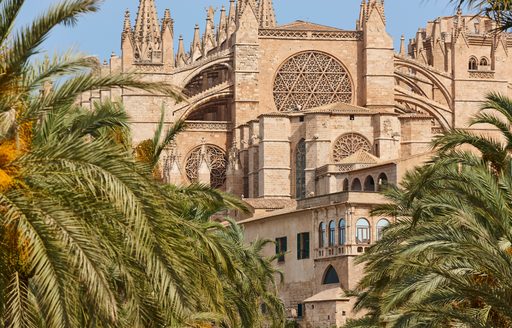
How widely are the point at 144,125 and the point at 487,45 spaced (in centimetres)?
3556

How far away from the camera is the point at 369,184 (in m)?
59.2

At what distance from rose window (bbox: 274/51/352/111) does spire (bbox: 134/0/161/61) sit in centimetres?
650

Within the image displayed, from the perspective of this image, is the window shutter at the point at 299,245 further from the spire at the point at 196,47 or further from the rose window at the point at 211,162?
the spire at the point at 196,47

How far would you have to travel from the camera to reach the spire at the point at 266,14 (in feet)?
293

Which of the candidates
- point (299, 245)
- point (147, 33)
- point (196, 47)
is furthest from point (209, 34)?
point (299, 245)

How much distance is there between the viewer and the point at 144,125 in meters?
71.4

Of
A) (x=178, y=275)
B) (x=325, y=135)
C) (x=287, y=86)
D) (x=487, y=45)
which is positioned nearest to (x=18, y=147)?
(x=178, y=275)

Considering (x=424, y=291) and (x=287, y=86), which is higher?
(x=287, y=86)

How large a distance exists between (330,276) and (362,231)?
84.8 inches

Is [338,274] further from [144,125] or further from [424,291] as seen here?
[424,291]

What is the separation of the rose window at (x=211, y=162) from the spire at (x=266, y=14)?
17.4 meters

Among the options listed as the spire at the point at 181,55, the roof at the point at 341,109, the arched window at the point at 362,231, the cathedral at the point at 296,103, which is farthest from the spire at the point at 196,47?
the arched window at the point at 362,231

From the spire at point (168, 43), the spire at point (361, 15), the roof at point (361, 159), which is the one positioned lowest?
the roof at point (361, 159)

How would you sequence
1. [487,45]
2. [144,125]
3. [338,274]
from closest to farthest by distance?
1. [338,274]
2. [144,125]
3. [487,45]
